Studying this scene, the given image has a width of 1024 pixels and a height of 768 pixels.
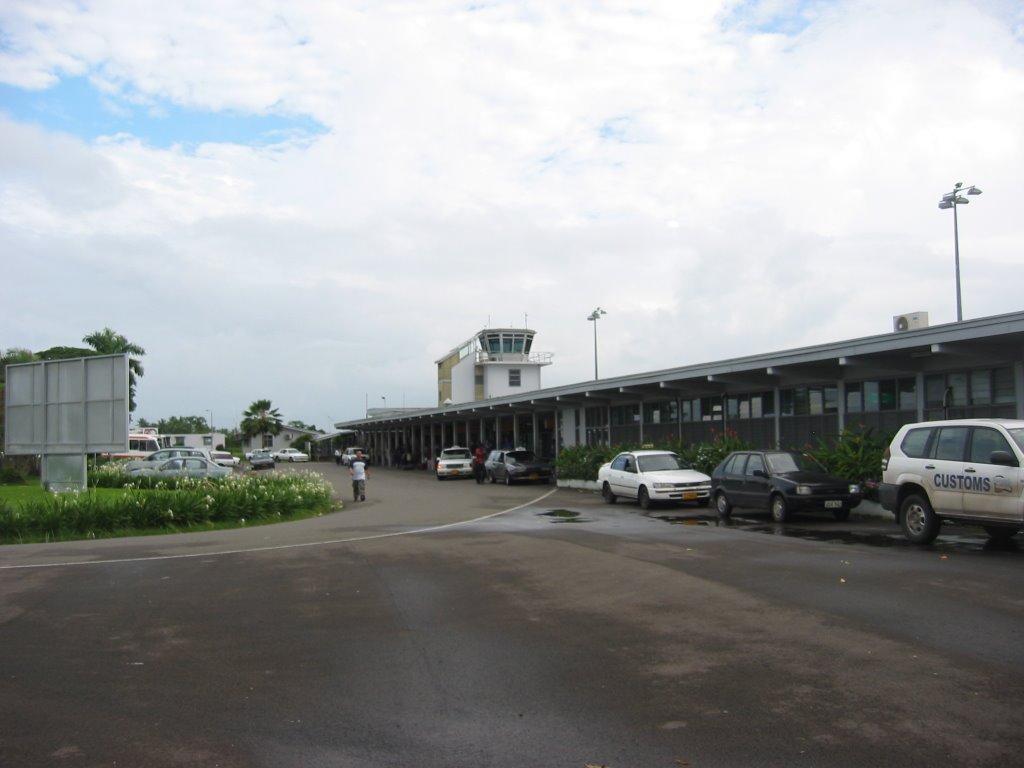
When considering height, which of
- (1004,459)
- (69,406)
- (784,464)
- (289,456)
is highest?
(69,406)

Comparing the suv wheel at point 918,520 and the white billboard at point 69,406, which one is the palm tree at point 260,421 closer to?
the white billboard at point 69,406

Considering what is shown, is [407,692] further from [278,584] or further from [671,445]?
[671,445]

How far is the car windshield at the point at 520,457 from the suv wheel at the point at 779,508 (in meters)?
20.8

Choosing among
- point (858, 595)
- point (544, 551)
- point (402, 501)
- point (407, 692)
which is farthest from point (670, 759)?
point (402, 501)

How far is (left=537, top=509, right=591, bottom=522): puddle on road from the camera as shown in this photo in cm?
2031

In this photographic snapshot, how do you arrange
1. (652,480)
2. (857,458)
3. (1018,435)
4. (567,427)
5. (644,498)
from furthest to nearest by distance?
(567,427), (644,498), (652,480), (857,458), (1018,435)

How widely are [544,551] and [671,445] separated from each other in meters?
16.9

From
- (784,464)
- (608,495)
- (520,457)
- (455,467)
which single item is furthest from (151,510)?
(455,467)

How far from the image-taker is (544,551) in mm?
13844

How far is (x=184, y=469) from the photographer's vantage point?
32656mm

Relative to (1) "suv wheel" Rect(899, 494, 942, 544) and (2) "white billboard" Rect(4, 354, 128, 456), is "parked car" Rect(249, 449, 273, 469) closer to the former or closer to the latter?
(2) "white billboard" Rect(4, 354, 128, 456)

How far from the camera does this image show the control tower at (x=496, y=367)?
6900 cm

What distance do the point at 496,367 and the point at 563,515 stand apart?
47.5 m

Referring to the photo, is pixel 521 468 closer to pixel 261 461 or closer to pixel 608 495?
pixel 608 495
